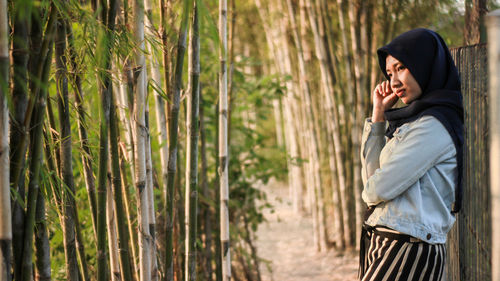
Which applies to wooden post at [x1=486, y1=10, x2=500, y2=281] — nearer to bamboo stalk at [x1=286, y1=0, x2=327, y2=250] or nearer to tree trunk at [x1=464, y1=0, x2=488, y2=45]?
tree trunk at [x1=464, y1=0, x2=488, y2=45]

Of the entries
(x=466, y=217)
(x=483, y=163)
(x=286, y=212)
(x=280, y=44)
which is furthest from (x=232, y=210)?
(x=286, y=212)

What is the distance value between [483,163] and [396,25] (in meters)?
2.74

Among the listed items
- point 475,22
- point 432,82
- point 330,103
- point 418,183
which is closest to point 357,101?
point 330,103

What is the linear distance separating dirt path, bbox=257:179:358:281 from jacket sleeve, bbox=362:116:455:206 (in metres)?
1.88

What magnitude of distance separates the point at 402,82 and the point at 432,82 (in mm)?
82

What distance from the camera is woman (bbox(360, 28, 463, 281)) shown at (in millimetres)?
1436

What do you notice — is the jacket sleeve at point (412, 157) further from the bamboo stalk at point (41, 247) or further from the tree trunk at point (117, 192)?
the bamboo stalk at point (41, 247)

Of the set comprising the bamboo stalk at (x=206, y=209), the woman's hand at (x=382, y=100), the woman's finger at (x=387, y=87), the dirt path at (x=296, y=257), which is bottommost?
the dirt path at (x=296, y=257)

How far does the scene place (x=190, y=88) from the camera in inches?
68.7

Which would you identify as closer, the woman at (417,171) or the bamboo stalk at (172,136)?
the woman at (417,171)

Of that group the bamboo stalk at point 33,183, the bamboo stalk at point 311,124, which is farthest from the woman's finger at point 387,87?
the bamboo stalk at point 311,124

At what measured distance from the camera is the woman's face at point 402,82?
1546mm

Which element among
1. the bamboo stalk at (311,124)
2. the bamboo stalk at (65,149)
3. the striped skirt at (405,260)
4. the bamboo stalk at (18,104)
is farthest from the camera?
the bamboo stalk at (311,124)

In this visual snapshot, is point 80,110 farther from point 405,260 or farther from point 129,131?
point 405,260
